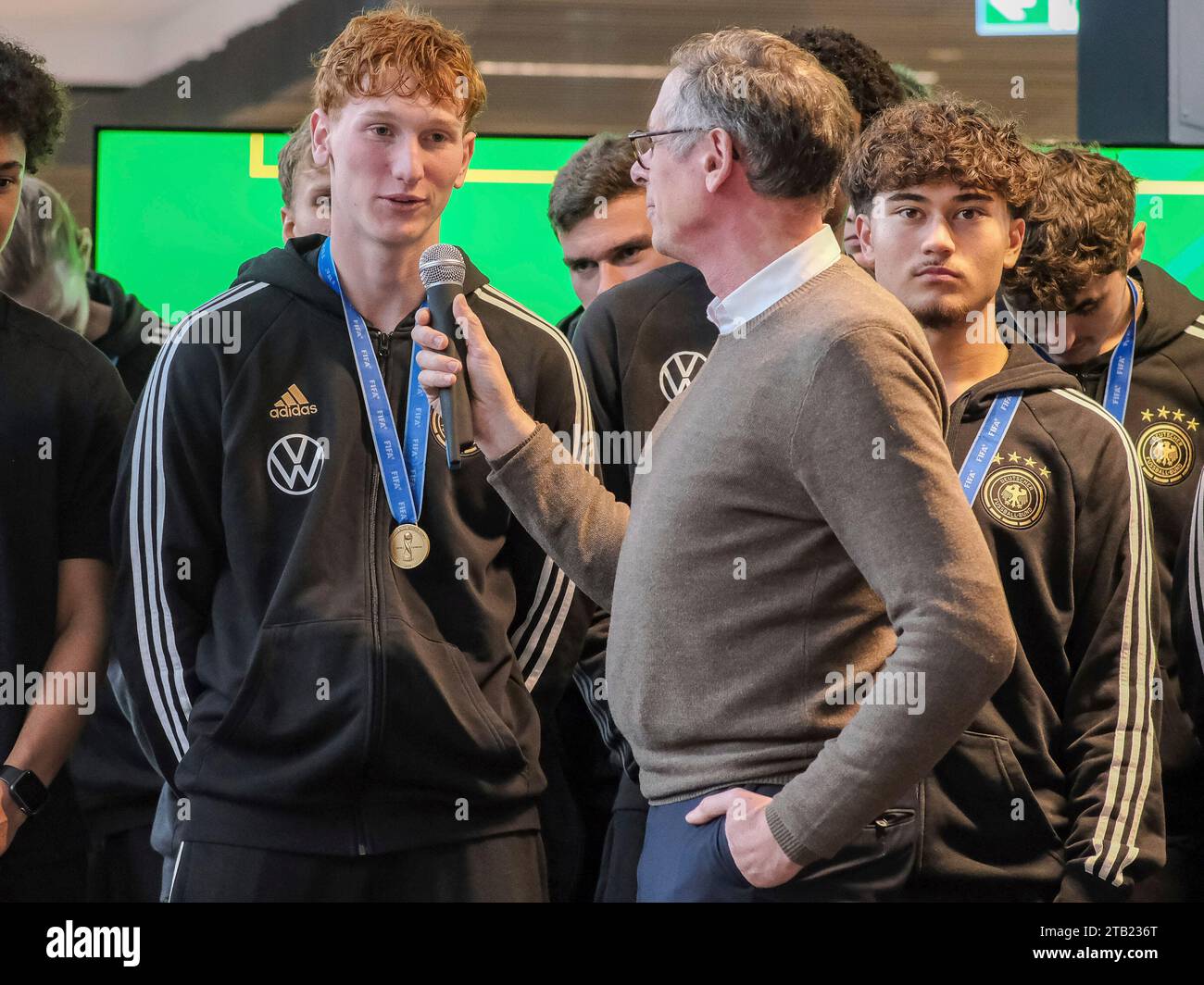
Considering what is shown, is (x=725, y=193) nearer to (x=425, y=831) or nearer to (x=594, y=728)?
(x=425, y=831)

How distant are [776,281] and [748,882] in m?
0.69

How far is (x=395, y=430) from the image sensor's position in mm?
2166

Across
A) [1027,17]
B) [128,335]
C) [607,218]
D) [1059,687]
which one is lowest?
[1059,687]

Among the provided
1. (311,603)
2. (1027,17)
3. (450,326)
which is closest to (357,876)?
(311,603)

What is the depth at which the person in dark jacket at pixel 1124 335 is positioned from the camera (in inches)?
106

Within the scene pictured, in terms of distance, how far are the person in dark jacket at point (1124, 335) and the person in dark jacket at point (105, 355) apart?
1780 mm

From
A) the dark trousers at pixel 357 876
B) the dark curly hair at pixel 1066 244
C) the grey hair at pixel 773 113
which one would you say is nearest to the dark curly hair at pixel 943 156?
the dark curly hair at pixel 1066 244

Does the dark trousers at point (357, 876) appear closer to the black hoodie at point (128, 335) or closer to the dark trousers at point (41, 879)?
the dark trousers at point (41, 879)

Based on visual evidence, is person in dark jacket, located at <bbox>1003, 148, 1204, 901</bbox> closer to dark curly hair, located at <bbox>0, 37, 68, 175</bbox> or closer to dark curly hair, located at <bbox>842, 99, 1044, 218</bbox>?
dark curly hair, located at <bbox>842, 99, 1044, 218</bbox>

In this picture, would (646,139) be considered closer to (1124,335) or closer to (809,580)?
(809,580)

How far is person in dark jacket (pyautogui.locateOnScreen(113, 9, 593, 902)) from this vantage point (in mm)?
2057

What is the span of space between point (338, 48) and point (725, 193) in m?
0.82

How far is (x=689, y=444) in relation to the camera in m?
1.66
